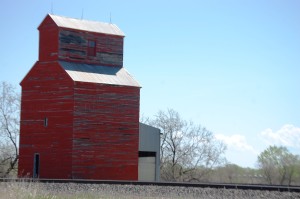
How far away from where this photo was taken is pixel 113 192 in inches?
1022

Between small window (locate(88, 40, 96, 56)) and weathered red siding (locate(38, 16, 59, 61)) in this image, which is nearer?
weathered red siding (locate(38, 16, 59, 61))

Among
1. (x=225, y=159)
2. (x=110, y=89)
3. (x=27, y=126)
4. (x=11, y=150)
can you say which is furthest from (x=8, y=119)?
(x=225, y=159)

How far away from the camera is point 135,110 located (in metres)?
40.1

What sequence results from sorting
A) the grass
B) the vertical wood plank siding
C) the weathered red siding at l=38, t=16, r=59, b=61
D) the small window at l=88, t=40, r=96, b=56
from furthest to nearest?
the small window at l=88, t=40, r=96, b=56 → the vertical wood plank siding → the weathered red siding at l=38, t=16, r=59, b=61 → the grass

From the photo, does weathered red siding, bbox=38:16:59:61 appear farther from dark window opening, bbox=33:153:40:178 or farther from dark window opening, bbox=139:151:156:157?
dark window opening, bbox=139:151:156:157

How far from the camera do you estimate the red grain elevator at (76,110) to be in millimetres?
37188

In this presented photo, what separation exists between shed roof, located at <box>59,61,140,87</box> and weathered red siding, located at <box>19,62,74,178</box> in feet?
2.36

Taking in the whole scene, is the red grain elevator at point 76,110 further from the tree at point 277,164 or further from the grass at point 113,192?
the tree at point 277,164

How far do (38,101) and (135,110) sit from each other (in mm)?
6831

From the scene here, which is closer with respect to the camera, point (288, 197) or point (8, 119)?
point (288, 197)

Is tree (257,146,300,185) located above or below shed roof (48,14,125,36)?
below

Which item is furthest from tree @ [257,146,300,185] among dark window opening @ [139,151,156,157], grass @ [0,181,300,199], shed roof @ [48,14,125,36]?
grass @ [0,181,300,199]

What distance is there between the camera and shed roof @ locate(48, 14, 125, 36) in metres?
40.1

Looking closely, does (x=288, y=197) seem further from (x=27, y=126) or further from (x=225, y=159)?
(x=225, y=159)
